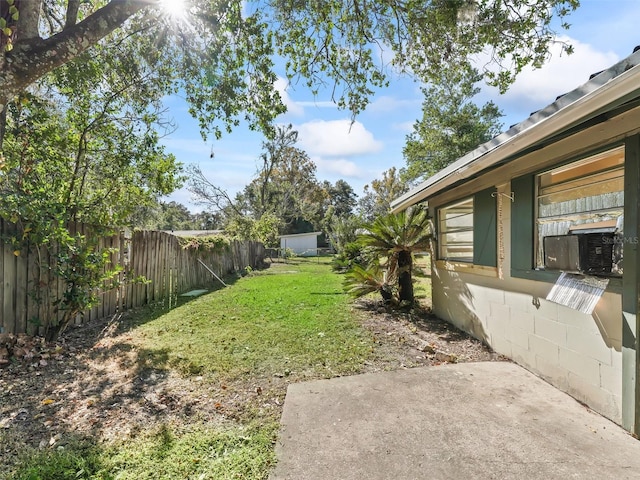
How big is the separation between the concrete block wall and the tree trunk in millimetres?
1518

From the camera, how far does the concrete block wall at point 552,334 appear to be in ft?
8.65

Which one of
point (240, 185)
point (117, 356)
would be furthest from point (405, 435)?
point (240, 185)

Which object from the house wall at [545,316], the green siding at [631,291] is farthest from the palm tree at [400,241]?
the green siding at [631,291]

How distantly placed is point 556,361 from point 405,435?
1950 mm

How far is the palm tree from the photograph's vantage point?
654cm

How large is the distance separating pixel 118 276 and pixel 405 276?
599 cm

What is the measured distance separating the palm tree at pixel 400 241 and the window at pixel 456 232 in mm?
315

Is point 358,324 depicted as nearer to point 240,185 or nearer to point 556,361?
point 556,361

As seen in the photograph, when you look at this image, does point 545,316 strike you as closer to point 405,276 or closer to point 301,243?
point 405,276

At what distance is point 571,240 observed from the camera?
2.88 m

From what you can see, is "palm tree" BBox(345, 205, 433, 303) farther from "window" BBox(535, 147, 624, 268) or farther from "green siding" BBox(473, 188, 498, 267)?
"window" BBox(535, 147, 624, 268)

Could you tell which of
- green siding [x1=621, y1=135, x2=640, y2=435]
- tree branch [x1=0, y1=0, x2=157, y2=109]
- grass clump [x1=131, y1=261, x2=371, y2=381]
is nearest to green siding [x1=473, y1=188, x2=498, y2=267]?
green siding [x1=621, y1=135, x2=640, y2=435]

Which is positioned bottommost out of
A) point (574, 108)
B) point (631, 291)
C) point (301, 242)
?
point (631, 291)

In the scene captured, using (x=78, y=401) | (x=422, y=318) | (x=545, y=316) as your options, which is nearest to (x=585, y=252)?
(x=545, y=316)
